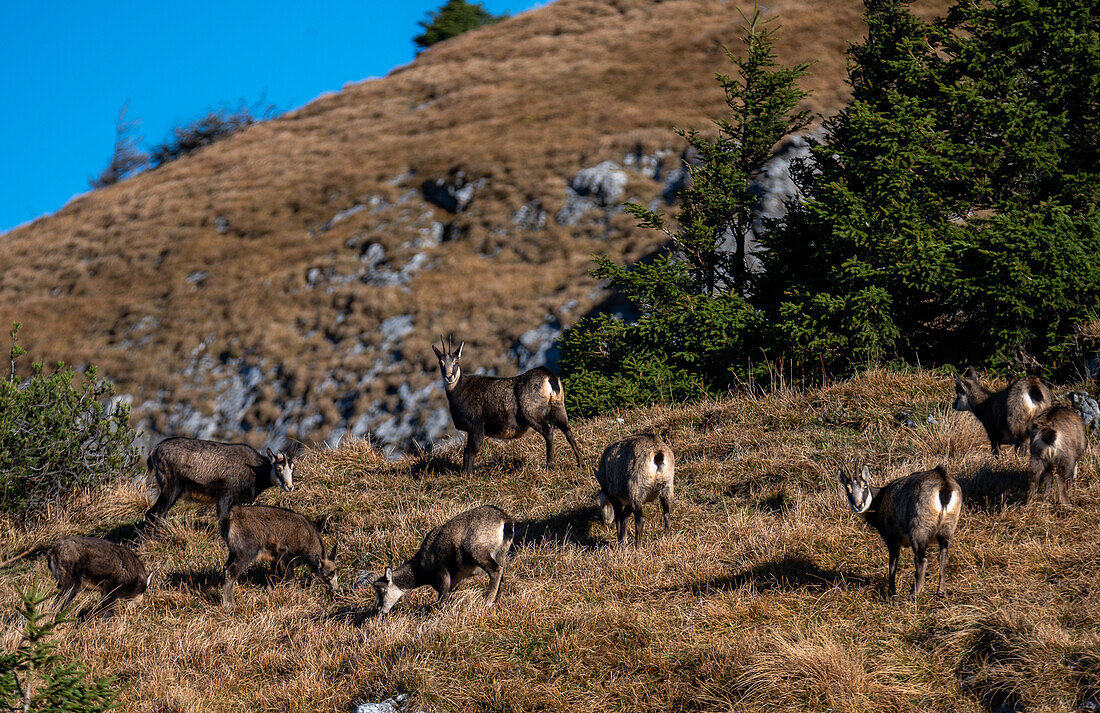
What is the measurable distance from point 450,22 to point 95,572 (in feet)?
234

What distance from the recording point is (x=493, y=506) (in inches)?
372

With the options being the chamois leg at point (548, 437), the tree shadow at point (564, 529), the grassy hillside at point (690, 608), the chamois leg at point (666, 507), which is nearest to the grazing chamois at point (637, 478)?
the chamois leg at point (666, 507)

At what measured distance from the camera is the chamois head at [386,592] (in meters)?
8.51

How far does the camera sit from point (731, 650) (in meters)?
6.71

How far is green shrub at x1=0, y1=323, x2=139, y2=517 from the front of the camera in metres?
14.1

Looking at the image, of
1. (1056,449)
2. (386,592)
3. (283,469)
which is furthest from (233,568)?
(1056,449)

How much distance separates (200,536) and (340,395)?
23984 mm

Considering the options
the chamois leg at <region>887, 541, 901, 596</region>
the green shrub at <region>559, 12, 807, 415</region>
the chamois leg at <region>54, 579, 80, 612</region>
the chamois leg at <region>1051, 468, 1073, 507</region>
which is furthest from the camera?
the green shrub at <region>559, 12, 807, 415</region>

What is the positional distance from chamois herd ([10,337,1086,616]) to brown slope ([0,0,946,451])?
67.9 feet

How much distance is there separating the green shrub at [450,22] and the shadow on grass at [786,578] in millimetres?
71656

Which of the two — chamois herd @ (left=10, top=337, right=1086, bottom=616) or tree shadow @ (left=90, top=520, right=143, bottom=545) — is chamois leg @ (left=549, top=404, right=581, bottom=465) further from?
tree shadow @ (left=90, top=520, right=143, bottom=545)

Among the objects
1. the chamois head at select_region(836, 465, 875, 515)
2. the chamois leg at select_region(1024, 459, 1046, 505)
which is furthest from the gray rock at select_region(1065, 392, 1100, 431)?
the chamois head at select_region(836, 465, 875, 515)

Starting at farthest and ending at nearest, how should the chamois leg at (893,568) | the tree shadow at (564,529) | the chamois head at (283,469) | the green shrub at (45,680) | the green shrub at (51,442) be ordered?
the green shrub at (51,442)
the chamois head at (283,469)
the tree shadow at (564,529)
the chamois leg at (893,568)
the green shrub at (45,680)

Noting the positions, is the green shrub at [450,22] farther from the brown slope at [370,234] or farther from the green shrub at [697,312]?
the green shrub at [697,312]
